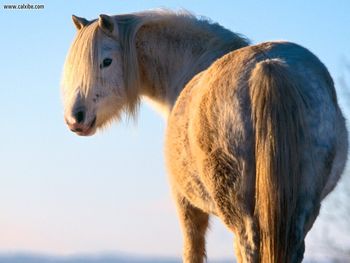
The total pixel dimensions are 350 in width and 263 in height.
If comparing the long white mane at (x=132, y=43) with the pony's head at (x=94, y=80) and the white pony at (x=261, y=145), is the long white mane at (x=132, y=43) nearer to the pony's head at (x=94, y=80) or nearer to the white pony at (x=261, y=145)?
the pony's head at (x=94, y=80)

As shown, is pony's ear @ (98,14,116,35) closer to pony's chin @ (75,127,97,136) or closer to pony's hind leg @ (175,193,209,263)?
pony's chin @ (75,127,97,136)

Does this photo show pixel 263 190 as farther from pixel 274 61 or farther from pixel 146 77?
pixel 146 77

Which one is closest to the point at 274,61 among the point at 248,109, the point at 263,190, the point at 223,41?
the point at 248,109

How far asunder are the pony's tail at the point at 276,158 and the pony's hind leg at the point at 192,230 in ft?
5.12

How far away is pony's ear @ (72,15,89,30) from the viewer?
748cm

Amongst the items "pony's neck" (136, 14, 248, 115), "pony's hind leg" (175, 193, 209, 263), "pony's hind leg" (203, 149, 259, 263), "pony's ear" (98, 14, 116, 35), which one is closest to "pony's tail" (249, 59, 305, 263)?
"pony's hind leg" (203, 149, 259, 263)

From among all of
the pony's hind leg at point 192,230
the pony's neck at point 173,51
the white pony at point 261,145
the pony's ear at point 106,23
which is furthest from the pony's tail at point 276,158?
the pony's ear at point 106,23

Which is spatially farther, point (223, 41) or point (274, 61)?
point (223, 41)

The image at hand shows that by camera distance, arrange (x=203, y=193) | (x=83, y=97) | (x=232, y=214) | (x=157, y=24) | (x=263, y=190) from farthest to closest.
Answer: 1. (x=157, y=24)
2. (x=83, y=97)
3. (x=203, y=193)
4. (x=232, y=214)
5. (x=263, y=190)

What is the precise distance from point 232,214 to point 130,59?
2.86 m

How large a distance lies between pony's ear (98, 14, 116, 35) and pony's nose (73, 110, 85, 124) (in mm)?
767

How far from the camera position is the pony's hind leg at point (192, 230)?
5879 millimetres

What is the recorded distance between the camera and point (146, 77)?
7324 mm

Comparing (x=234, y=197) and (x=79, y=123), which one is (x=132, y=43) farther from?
(x=234, y=197)
